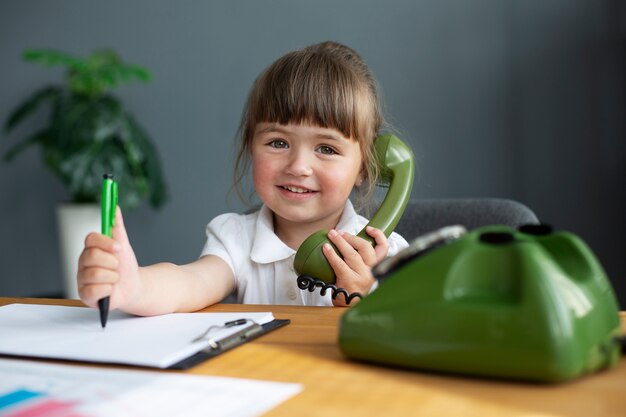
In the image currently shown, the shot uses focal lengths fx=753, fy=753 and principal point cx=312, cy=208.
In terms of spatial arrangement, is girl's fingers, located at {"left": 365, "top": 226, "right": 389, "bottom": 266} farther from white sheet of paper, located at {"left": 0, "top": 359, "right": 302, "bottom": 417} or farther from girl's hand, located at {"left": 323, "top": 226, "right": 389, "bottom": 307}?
white sheet of paper, located at {"left": 0, "top": 359, "right": 302, "bottom": 417}

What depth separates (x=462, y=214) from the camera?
1540mm

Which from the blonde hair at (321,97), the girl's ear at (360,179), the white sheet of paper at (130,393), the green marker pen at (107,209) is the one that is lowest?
the white sheet of paper at (130,393)

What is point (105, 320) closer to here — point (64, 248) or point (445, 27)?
point (445, 27)

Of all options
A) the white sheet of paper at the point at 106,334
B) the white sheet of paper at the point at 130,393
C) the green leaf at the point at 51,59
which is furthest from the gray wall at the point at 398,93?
the white sheet of paper at the point at 130,393

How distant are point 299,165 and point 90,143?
2663 mm

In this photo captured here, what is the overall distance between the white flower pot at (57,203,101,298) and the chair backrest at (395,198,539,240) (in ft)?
8.27

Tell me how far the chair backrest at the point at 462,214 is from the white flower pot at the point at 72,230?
252cm

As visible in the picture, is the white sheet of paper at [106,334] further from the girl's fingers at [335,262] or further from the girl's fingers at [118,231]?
the girl's fingers at [335,262]

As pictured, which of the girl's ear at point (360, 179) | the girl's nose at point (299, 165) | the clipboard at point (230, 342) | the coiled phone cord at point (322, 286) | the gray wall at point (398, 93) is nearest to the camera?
the clipboard at point (230, 342)

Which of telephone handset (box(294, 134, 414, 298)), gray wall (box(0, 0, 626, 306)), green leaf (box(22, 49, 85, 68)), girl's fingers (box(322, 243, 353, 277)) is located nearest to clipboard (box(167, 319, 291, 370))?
Answer: girl's fingers (box(322, 243, 353, 277))

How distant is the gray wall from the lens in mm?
2838

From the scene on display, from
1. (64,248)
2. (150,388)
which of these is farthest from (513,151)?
(150,388)

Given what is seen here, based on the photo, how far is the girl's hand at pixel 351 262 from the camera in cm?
109

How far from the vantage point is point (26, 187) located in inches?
161
